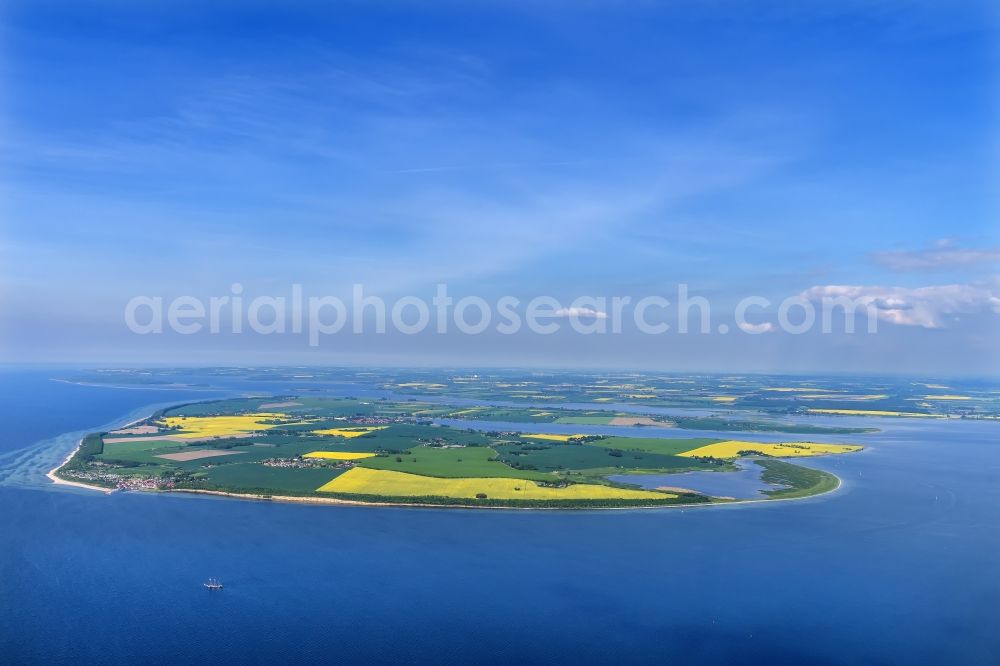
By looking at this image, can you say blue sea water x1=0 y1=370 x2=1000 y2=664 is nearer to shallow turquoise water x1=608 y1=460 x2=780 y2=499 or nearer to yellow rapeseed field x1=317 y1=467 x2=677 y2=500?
yellow rapeseed field x1=317 y1=467 x2=677 y2=500

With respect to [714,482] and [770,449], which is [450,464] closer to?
[714,482]

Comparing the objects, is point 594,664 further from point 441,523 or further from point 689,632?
point 441,523

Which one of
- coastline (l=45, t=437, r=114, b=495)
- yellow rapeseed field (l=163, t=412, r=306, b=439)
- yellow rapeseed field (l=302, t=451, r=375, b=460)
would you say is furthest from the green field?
yellow rapeseed field (l=163, t=412, r=306, b=439)

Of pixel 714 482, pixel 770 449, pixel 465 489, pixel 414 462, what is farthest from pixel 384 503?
pixel 770 449

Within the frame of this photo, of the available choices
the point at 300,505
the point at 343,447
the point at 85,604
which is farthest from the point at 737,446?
the point at 85,604

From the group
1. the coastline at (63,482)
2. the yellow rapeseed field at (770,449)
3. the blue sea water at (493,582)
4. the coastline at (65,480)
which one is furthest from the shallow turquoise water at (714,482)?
the coastline at (65,480)
